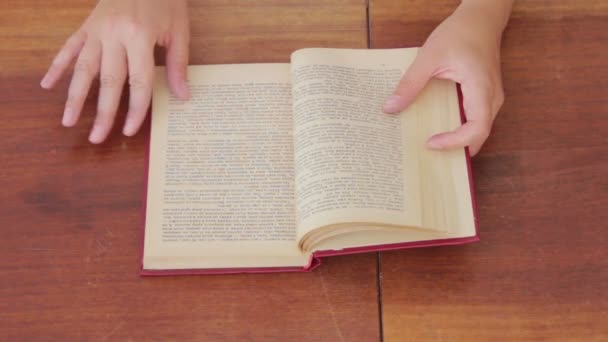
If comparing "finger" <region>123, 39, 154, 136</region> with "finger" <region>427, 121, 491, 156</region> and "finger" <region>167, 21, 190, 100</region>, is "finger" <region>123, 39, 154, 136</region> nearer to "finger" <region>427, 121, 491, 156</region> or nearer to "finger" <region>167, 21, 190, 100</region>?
"finger" <region>167, 21, 190, 100</region>

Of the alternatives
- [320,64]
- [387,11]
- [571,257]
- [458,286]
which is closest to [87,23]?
[320,64]

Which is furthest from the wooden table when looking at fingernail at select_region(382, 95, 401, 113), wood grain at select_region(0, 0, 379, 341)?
fingernail at select_region(382, 95, 401, 113)

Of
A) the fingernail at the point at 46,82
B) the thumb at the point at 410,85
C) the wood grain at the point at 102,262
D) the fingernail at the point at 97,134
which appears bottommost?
the wood grain at the point at 102,262

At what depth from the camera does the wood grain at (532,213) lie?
66 cm

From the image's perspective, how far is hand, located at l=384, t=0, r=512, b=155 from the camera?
71cm

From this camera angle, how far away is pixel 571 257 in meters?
0.69

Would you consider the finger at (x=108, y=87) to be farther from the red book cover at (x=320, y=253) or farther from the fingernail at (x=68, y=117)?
the red book cover at (x=320, y=253)

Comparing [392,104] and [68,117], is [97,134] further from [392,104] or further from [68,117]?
[392,104]

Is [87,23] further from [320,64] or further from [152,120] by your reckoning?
[320,64]

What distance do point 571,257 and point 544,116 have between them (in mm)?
193

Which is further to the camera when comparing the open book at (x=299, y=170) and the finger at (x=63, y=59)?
the finger at (x=63, y=59)

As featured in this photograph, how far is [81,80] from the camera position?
75 cm

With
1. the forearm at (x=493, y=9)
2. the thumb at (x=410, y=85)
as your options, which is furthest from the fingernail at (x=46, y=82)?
the forearm at (x=493, y=9)

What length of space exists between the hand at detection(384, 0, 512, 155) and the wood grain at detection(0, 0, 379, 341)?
0.40ft
